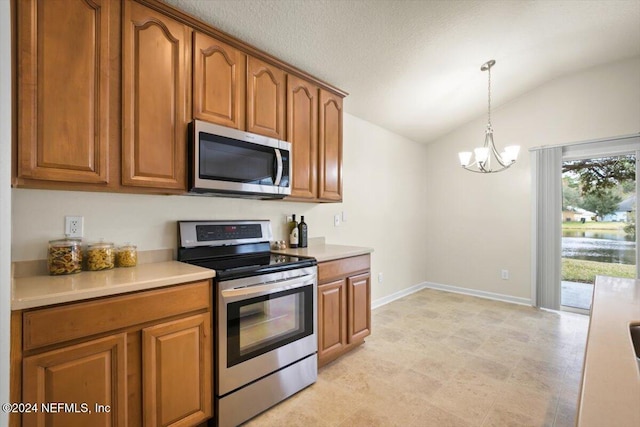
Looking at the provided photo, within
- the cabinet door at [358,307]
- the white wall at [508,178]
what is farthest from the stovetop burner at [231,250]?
the white wall at [508,178]

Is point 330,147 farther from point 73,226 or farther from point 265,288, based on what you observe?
point 73,226

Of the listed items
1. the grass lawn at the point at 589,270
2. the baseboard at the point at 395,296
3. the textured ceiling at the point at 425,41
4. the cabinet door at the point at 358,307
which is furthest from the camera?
the baseboard at the point at 395,296

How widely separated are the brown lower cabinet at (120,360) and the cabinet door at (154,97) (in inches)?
26.7

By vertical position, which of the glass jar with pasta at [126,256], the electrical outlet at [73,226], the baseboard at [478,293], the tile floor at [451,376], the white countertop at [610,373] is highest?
the electrical outlet at [73,226]

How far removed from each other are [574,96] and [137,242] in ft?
15.7

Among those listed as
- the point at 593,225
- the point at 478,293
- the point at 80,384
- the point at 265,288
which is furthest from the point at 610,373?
the point at 478,293

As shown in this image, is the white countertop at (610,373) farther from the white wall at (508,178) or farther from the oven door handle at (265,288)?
the white wall at (508,178)

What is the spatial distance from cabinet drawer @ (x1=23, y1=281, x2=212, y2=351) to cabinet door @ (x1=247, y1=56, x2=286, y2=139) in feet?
3.88

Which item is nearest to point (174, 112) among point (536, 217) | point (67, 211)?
point (67, 211)

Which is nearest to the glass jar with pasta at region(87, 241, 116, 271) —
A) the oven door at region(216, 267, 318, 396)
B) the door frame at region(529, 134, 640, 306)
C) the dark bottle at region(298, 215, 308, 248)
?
the oven door at region(216, 267, 318, 396)

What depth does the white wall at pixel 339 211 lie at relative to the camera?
1.63 metres

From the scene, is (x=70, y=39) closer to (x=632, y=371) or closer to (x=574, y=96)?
(x=632, y=371)

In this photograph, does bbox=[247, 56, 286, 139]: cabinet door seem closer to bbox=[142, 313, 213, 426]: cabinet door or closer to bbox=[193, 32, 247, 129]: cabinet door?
bbox=[193, 32, 247, 129]: cabinet door

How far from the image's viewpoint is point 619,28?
2.85 meters
